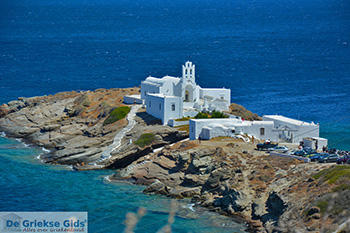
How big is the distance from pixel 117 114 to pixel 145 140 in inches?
473

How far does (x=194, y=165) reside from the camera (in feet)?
212

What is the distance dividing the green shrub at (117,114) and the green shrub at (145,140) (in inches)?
373

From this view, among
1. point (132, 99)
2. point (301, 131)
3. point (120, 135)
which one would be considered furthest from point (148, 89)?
point (301, 131)

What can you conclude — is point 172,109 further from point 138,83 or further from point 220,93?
point 138,83

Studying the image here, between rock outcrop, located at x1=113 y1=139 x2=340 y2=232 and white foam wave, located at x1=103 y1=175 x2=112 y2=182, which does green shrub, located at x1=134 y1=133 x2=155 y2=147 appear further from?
white foam wave, located at x1=103 y1=175 x2=112 y2=182

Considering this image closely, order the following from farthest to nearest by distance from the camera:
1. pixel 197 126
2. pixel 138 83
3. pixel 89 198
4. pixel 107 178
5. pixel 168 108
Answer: pixel 138 83, pixel 168 108, pixel 197 126, pixel 107 178, pixel 89 198

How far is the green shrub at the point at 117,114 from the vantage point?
3346 inches

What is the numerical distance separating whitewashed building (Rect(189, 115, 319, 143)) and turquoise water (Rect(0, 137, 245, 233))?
12182 mm

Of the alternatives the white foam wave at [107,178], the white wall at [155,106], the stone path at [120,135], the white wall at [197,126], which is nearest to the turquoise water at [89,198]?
the white foam wave at [107,178]

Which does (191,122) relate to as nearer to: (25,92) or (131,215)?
(131,215)

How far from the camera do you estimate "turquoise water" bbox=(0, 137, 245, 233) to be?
53.5 metres

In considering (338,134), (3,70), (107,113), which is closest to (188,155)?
(107,113)

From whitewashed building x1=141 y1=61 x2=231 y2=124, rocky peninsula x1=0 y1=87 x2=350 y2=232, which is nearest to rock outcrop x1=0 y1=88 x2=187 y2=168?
rocky peninsula x1=0 y1=87 x2=350 y2=232

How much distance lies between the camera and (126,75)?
14612 cm
